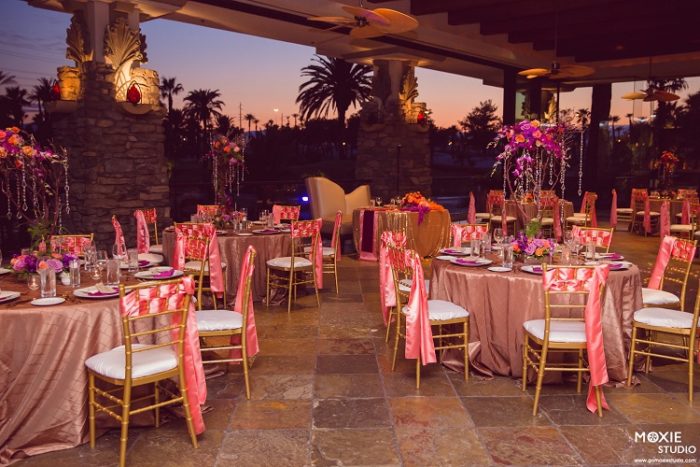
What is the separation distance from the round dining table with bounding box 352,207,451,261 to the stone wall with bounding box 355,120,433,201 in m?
3.55

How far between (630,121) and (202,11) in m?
13.3

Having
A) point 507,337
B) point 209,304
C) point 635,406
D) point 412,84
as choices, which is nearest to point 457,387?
point 507,337

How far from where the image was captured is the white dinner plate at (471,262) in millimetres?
4152

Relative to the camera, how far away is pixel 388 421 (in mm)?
3332

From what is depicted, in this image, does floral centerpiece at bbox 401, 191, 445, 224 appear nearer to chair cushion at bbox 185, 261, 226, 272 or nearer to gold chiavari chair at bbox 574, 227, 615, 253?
gold chiavari chair at bbox 574, 227, 615, 253

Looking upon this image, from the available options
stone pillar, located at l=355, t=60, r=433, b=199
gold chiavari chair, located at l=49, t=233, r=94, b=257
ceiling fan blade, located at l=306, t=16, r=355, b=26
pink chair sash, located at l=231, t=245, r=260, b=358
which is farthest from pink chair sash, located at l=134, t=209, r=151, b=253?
stone pillar, located at l=355, t=60, r=433, b=199

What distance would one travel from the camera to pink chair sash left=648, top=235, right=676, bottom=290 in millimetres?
4359

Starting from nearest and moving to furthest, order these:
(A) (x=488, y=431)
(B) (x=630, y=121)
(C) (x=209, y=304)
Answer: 1. (A) (x=488, y=431)
2. (C) (x=209, y=304)
3. (B) (x=630, y=121)

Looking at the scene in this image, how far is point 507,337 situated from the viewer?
3.95m

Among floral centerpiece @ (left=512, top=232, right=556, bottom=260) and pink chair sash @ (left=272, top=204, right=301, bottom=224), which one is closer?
floral centerpiece @ (left=512, top=232, right=556, bottom=260)

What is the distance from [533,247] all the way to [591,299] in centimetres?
81

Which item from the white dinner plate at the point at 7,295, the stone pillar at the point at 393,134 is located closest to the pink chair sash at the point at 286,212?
the white dinner plate at the point at 7,295

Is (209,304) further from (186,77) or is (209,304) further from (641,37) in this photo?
(186,77)

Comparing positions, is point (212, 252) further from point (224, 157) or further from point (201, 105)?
point (201, 105)
